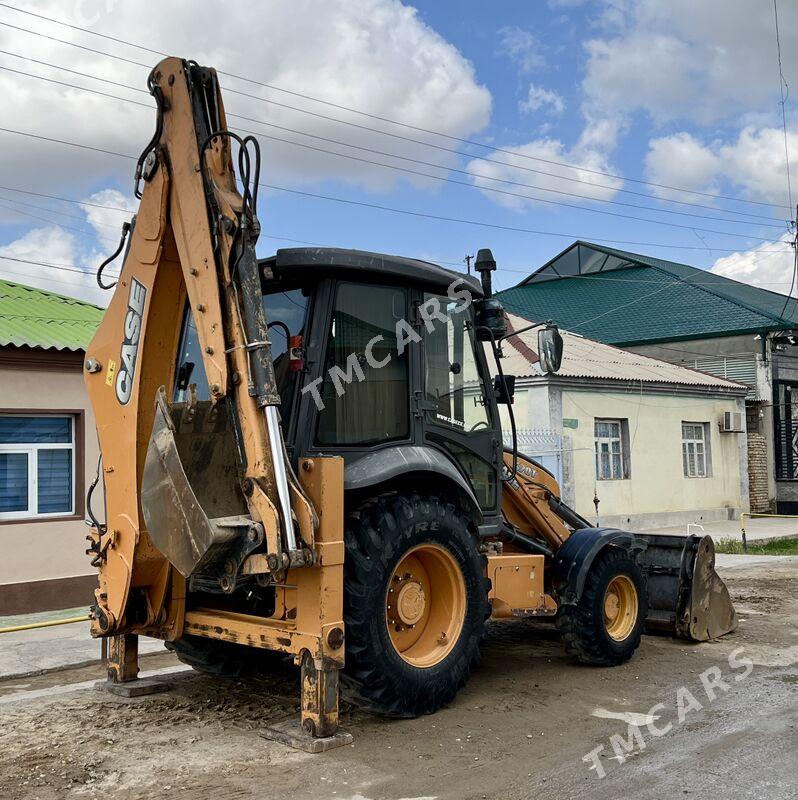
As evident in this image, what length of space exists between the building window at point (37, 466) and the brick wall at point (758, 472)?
19055mm

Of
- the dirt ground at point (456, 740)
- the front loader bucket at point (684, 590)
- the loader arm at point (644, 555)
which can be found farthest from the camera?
the front loader bucket at point (684, 590)

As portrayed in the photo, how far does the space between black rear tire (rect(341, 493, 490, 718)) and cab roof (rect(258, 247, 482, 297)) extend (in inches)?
56.1

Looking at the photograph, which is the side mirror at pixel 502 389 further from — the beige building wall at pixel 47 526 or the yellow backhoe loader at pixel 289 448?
the beige building wall at pixel 47 526

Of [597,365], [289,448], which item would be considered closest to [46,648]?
[289,448]

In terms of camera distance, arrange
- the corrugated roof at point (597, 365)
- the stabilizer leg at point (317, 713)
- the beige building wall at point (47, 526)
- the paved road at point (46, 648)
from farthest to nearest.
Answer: the corrugated roof at point (597, 365) → the beige building wall at point (47, 526) → the paved road at point (46, 648) → the stabilizer leg at point (317, 713)

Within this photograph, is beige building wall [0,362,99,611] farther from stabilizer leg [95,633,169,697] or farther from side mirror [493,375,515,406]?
side mirror [493,375,515,406]

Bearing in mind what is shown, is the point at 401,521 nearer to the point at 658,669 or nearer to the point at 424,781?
the point at 424,781

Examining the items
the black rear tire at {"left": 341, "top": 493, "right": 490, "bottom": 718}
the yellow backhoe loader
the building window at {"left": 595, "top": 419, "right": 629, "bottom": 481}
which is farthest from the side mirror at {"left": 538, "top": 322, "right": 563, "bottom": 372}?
the building window at {"left": 595, "top": 419, "right": 629, "bottom": 481}

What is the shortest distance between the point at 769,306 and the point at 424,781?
2881 cm

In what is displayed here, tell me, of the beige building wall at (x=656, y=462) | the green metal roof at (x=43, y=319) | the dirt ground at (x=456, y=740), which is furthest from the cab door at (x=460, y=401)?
the beige building wall at (x=656, y=462)

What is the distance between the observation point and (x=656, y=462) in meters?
21.2

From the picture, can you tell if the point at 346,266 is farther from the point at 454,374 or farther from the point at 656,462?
the point at 656,462

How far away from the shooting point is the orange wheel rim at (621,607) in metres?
7.46

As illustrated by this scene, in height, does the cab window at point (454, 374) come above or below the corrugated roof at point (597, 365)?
below
